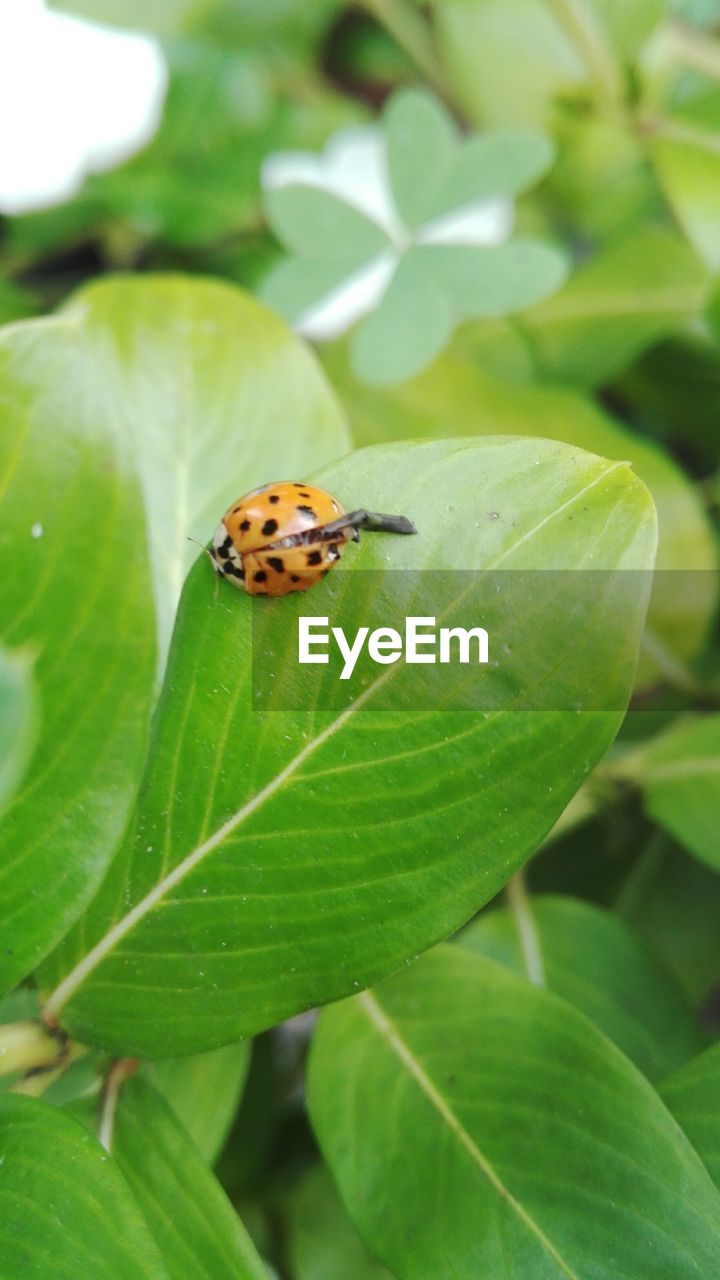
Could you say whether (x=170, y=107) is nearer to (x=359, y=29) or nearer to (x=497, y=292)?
(x=359, y=29)

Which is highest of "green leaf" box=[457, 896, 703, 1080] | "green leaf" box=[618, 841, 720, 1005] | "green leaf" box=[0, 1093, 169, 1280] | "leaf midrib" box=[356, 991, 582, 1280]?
"green leaf" box=[0, 1093, 169, 1280]

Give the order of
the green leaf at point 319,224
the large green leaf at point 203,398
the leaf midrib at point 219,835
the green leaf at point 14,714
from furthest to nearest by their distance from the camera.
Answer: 1. the green leaf at point 319,224
2. the large green leaf at point 203,398
3. the leaf midrib at point 219,835
4. the green leaf at point 14,714

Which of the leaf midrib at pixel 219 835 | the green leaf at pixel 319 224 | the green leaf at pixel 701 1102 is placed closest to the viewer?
the leaf midrib at pixel 219 835

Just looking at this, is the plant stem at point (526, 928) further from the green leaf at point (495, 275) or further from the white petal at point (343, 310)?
the white petal at point (343, 310)

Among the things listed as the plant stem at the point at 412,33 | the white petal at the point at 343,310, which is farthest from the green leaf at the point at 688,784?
the plant stem at the point at 412,33

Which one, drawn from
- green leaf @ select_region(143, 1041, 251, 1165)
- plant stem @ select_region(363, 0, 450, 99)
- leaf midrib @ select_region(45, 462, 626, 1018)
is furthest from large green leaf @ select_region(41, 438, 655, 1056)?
plant stem @ select_region(363, 0, 450, 99)

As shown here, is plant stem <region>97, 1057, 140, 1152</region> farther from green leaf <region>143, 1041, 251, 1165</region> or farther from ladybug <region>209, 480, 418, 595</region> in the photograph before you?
ladybug <region>209, 480, 418, 595</region>
